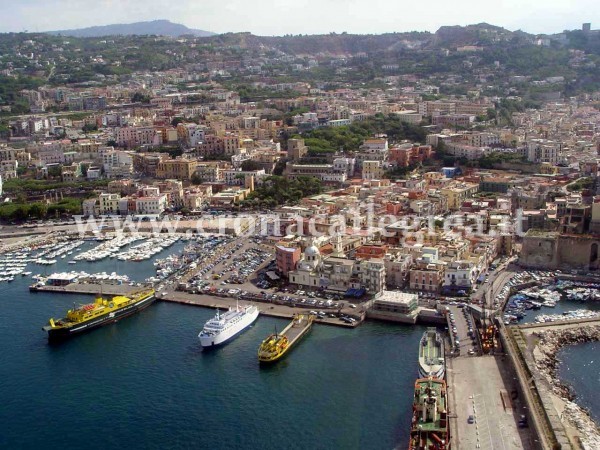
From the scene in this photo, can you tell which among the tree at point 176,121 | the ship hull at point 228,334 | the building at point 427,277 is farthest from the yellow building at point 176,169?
the ship hull at point 228,334

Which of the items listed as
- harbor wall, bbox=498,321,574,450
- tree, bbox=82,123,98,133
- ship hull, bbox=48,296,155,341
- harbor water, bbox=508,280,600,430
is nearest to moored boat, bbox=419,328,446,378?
harbor wall, bbox=498,321,574,450

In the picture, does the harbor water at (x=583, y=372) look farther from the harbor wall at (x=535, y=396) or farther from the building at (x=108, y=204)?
the building at (x=108, y=204)

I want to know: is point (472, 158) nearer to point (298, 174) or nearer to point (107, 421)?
point (298, 174)

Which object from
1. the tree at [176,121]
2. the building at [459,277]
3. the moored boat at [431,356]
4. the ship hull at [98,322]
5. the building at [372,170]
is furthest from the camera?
the tree at [176,121]

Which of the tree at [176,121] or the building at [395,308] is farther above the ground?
the tree at [176,121]

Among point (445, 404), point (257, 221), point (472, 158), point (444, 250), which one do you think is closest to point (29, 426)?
point (445, 404)

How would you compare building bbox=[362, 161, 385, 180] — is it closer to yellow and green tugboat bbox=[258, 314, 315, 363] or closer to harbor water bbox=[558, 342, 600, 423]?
yellow and green tugboat bbox=[258, 314, 315, 363]

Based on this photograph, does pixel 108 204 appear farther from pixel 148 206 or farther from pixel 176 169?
pixel 176 169

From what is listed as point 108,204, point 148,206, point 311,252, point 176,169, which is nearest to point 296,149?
point 176,169
